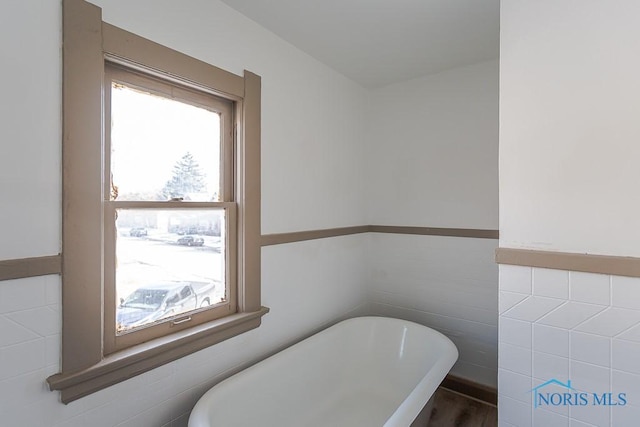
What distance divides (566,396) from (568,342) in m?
0.23

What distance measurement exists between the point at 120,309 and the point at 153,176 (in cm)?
58

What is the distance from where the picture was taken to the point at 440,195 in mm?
2422

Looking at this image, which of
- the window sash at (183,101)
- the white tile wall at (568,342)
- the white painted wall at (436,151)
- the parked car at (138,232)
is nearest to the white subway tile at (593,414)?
the white tile wall at (568,342)

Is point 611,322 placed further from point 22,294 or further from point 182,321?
point 22,294

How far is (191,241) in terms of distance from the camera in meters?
1.53

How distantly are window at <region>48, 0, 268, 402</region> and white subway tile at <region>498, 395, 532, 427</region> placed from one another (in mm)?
1267

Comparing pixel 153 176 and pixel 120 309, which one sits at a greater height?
pixel 153 176

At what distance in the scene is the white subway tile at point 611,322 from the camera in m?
1.15

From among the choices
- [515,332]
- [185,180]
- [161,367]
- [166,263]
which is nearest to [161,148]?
[185,180]

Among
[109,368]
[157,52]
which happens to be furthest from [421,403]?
[157,52]

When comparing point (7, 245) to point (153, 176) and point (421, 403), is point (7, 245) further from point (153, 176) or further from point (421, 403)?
point (421, 403)

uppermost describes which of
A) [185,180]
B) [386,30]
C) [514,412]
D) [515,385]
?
[386,30]

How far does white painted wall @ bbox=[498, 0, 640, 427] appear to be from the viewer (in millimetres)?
1149

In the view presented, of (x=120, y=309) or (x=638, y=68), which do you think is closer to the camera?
(x=638, y=68)
